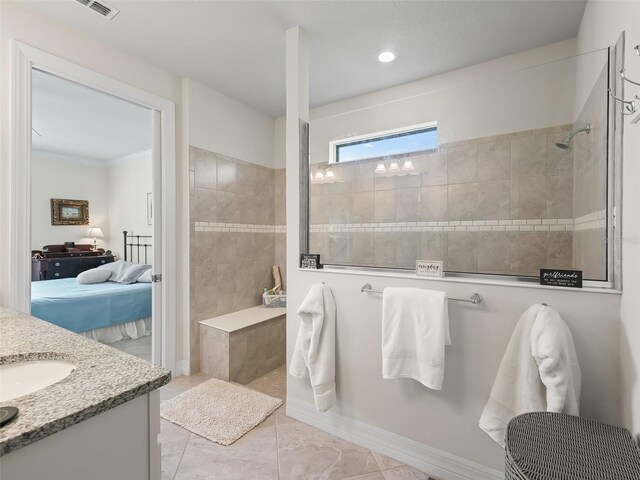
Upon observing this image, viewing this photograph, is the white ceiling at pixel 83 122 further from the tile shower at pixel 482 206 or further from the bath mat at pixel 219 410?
the bath mat at pixel 219 410

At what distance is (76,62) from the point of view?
6.94 ft

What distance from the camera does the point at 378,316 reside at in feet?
5.82

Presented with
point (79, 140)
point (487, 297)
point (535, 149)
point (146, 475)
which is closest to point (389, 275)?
point (487, 297)

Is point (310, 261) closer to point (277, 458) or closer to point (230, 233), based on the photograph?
point (277, 458)

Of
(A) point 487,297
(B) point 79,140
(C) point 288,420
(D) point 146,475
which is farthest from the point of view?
(B) point 79,140

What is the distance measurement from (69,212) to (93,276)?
90.7 inches

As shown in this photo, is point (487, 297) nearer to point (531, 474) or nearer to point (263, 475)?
point (531, 474)

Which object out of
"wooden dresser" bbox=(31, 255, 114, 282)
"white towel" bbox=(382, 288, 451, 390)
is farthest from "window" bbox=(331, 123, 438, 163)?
"wooden dresser" bbox=(31, 255, 114, 282)

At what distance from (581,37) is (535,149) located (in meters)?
0.83

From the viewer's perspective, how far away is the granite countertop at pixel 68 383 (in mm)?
596

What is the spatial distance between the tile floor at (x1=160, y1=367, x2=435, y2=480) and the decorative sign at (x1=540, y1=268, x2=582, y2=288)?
1155 millimetres

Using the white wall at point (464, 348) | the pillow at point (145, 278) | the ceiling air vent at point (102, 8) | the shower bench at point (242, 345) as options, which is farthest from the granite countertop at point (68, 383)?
the pillow at point (145, 278)

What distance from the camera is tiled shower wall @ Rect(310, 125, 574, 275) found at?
1770 mm

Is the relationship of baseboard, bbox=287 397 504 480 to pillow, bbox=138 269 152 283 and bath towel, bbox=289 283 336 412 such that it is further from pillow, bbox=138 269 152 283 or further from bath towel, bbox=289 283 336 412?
pillow, bbox=138 269 152 283
